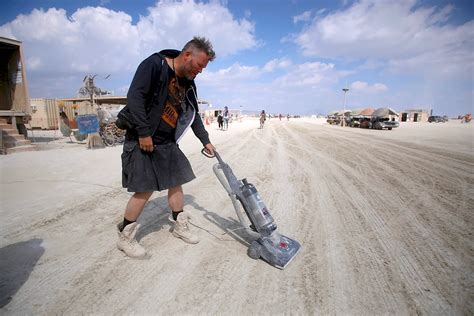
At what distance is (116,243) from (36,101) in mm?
23286

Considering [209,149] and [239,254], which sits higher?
[209,149]

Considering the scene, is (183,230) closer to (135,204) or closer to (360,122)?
(135,204)

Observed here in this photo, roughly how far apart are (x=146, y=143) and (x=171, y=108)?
0.47 metres

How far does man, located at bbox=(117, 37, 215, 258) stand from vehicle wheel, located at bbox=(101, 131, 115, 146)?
30.5 ft

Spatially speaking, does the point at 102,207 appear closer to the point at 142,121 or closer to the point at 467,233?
the point at 142,121

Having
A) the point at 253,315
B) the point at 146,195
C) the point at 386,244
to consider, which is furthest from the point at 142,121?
the point at 386,244

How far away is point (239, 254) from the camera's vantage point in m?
2.55

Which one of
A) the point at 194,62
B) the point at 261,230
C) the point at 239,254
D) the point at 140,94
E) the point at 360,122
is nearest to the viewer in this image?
the point at 140,94

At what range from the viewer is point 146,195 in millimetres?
2381

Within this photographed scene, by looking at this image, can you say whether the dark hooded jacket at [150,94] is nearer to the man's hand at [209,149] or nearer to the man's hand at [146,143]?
the man's hand at [146,143]

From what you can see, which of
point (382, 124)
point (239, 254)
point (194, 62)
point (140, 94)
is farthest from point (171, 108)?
point (382, 124)

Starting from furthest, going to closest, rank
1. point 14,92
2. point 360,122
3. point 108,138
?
point 360,122 → point 108,138 → point 14,92

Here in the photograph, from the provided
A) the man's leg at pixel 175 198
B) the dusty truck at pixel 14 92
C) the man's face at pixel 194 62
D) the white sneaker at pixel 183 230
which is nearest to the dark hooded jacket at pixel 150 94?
the man's face at pixel 194 62

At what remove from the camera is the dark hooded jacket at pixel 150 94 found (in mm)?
2125
